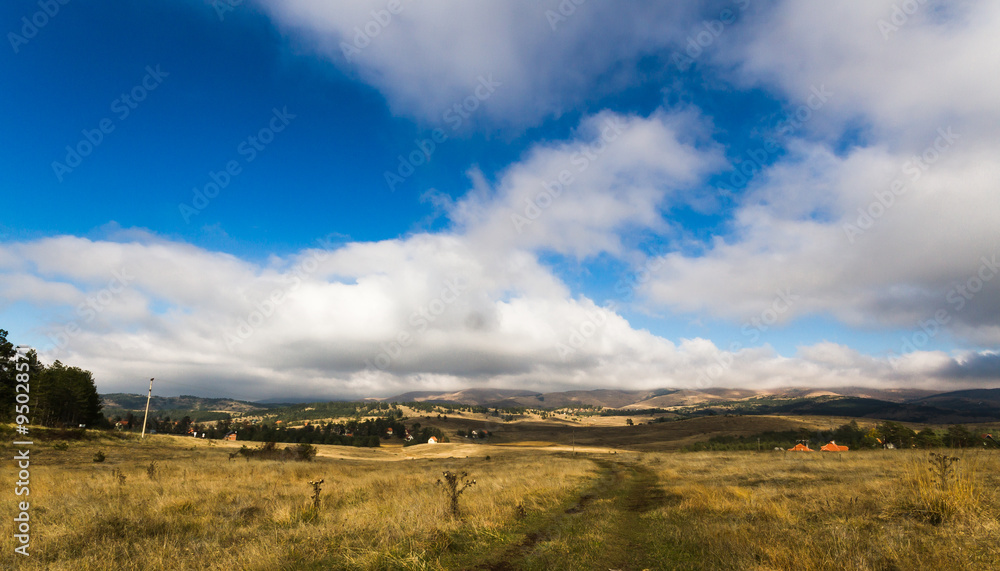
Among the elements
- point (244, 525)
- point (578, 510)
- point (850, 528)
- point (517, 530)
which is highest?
point (850, 528)

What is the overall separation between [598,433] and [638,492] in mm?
156699

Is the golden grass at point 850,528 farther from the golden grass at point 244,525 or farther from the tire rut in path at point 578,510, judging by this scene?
the golden grass at point 244,525

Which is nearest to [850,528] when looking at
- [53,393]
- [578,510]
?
[578,510]

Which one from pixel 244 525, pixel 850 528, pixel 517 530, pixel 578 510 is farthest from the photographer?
pixel 578 510

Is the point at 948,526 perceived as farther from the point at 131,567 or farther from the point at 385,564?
the point at 131,567

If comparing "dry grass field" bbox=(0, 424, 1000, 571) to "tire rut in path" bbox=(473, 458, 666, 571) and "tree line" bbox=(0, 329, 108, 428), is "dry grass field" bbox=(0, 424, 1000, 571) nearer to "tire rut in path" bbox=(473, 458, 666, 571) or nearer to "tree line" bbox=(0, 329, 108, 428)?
"tire rut in path" bbox=(473, 458, 666, 571)

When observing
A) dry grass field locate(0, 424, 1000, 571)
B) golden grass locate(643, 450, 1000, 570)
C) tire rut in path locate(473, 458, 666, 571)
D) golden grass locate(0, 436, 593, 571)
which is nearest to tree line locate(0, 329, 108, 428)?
golden grass locate(0, 436, 593, 571)

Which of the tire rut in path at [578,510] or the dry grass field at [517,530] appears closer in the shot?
the dry grass field at [517,530]

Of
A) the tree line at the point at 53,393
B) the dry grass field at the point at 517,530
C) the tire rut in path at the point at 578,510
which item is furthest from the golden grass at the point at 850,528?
the tree line at the point at 53,393

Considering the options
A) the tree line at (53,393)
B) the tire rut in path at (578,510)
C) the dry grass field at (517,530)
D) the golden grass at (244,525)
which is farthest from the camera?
the tree line at (53,393)

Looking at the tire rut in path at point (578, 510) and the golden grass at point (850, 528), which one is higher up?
the golden grass at point (850, 528)

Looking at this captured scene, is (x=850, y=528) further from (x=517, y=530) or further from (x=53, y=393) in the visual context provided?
(x=53, y=393)

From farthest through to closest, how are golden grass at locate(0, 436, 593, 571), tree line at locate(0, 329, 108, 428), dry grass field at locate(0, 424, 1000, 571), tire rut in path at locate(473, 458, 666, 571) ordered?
tree line at locate(0, 329, 108, 428)
tire rut in path at locate(473, 458, 666, 571)
golden grass at locate(0, 436, 593, 571)
dry grass field at locate(0, 424, 1000, 571)

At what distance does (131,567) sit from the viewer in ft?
24.9
